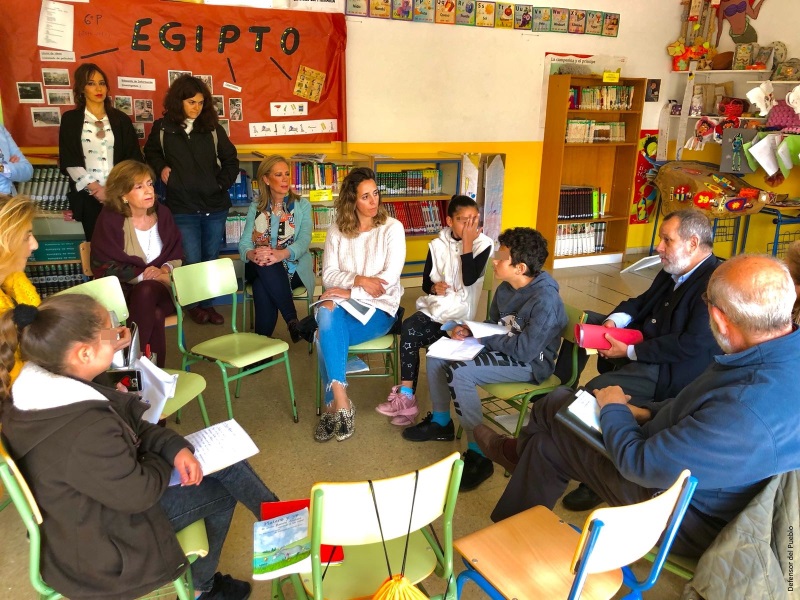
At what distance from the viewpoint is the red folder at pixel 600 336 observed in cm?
249

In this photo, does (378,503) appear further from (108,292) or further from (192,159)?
(192,159)

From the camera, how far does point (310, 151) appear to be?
5105 mm

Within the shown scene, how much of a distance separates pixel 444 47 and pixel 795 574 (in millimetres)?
4870

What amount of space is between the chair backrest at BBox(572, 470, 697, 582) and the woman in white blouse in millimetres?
1796

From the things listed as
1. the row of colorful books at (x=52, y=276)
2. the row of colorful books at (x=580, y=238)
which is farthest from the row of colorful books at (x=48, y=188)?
the row of colorful books at (x=580, y=238)

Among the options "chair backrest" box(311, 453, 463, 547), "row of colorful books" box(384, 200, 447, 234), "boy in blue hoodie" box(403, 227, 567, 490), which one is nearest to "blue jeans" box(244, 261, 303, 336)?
"boy in blue hoodie" box(403, 227, 567, 490)

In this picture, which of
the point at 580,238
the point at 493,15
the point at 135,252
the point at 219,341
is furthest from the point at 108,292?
the point at 580,238

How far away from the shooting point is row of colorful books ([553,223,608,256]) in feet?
20.9

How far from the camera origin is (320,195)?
486 centimetres

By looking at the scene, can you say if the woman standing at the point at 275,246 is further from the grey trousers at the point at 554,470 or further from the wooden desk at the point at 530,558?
the wooden desk at the point at 530,558

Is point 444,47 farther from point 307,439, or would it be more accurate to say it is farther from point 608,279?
point 307,439

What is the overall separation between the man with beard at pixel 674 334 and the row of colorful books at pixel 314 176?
2993 mm

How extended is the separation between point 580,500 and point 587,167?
189 inches

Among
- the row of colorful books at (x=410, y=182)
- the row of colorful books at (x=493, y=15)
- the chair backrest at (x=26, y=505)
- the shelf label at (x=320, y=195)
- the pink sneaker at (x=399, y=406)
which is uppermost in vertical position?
the row of colorful books at (x=493, y=15)
